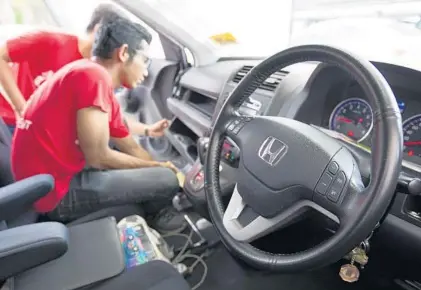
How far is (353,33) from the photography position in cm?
140

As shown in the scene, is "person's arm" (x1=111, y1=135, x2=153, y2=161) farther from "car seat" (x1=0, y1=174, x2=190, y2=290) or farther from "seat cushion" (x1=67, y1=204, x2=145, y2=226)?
"car seat" (x1=0, y1=174, x2=190, y2=290)

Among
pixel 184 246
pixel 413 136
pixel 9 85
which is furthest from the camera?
pixel 9 85

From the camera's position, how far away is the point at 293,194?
64 cm

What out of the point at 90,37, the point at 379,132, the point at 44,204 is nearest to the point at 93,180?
the point at 44,204

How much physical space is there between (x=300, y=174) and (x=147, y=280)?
472 mm

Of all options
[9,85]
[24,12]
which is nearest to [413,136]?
[9,85]

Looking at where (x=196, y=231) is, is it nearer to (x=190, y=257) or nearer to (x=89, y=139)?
(x=190, y=257)

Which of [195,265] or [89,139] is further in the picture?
[195,265]

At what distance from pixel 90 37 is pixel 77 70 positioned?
0.45m

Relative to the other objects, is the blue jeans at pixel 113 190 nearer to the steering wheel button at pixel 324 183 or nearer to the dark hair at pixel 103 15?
the dark hair at pixel 103 15

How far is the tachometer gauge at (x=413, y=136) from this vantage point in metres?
0.78

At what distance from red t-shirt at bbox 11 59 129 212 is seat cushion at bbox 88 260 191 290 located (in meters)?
0.50

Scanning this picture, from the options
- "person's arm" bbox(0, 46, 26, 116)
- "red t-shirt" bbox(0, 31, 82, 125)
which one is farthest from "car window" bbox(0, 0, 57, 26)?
"person's arm" bbox(0, 46, 26, 116)

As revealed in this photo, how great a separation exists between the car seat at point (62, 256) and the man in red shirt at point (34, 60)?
0.74 meters
